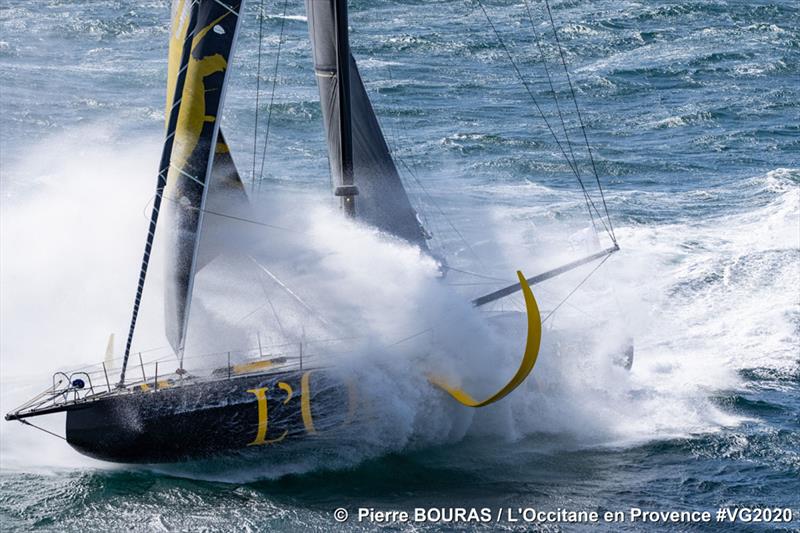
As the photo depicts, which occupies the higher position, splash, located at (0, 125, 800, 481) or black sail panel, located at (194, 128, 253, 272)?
black sail panel, located at (194, 128, 253, 272)

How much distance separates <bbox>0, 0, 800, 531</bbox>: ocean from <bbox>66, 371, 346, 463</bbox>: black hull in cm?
60

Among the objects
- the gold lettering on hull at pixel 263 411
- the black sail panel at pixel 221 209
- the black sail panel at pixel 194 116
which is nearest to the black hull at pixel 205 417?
the gold lettering on hull at pixel 263 411

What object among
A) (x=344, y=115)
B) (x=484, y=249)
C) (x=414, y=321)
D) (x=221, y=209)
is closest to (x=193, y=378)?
(x=221, y=209)

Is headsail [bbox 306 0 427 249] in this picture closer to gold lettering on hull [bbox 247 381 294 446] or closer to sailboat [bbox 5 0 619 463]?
sailboat [bbox 5 0 619 463]

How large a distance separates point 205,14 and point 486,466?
8.70 meters

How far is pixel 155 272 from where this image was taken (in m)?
23.0

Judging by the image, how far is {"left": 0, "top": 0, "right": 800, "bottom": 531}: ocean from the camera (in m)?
18.8

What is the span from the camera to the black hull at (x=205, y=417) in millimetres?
18391

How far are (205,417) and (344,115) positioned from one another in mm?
6114

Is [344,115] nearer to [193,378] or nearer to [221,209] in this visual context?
[221,209]

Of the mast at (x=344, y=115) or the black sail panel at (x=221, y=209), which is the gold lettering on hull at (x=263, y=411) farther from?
the mast at (x=344, y=115)

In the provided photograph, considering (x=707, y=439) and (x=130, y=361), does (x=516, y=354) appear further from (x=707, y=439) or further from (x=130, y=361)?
(x=130, y=361)

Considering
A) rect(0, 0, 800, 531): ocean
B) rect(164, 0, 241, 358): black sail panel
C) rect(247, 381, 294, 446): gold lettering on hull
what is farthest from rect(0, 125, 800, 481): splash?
rect(164, 0, 241, 358): black sail panel

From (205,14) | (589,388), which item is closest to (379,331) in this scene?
(589,388)
